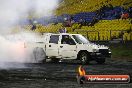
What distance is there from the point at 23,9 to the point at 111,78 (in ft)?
45.4

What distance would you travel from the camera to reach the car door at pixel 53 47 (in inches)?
1051

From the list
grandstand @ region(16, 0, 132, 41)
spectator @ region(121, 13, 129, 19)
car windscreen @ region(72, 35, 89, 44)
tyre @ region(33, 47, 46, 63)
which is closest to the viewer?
car windscreen @ region(72, 35, 89, 44)

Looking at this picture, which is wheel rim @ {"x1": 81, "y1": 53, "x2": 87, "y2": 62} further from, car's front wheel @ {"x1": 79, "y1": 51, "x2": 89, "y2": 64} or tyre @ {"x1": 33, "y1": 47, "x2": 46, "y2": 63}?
tyre @ {"x1": 33, "y1": 47, "x2": 46, "y2": 63}

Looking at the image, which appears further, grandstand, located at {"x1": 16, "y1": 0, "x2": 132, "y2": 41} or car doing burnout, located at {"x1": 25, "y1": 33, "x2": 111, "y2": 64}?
grandstand, located at {"x1": 16, "y1": 0, "x2": 132, "y2": 41}

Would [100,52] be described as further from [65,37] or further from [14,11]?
[14,11]

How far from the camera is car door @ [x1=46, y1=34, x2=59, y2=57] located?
87.6 ft

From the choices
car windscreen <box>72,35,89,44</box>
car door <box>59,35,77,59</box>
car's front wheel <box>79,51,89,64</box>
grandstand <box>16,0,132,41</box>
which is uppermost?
grandstand <box>16,0,132,41</box>

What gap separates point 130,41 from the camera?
3631cm

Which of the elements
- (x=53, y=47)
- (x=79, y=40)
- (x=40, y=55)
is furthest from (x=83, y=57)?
(x=40, y=55)

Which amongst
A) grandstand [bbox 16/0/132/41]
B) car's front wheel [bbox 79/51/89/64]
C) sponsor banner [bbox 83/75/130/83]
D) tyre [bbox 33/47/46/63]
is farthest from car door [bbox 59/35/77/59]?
sponsor banner [bbox 83/75/130/83]

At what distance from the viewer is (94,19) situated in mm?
40344

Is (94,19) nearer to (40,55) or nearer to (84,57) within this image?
(40,55)

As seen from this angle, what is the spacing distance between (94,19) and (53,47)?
46.1 ft

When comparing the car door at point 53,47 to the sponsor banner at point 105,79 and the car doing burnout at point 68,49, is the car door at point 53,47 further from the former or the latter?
the sponsor banner at point 105,79
